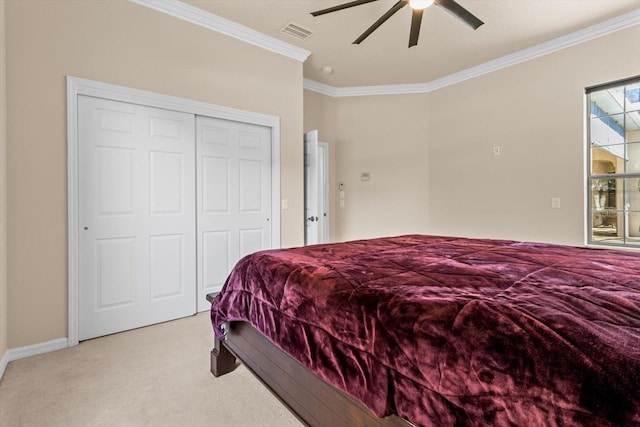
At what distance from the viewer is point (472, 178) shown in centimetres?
427

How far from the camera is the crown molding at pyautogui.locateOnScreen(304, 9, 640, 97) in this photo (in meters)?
3.09

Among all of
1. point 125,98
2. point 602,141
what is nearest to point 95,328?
point 125,98

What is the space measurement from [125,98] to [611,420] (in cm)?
321

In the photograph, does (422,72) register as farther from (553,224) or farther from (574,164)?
(553,224)

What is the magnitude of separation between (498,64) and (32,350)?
5381 millimetres

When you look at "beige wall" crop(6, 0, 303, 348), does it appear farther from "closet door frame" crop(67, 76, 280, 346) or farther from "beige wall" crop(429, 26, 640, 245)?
"beige wall" crop(429, 26, 640, 245)

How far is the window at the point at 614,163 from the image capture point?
3.13m

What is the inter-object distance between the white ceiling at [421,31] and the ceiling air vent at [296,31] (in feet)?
0.18

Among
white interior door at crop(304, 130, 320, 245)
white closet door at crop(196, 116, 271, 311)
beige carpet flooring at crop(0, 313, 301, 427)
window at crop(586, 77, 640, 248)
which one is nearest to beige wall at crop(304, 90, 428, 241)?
white interior door at crop(304, 130, 320, 245)

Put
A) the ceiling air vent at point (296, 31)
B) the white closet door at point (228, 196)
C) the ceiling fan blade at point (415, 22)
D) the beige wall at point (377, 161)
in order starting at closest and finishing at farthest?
the ceiling fan blade at point (415, 22), the white closet door at point (228, 196), the ceiling air vent at point (296, 31), the beige wall at point (377, 161)

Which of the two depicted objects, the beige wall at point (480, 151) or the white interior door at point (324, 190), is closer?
the beige wall at point (480, 151)

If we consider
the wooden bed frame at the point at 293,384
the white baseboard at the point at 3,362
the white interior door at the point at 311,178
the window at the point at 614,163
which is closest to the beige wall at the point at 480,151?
the window at the point at 614,163

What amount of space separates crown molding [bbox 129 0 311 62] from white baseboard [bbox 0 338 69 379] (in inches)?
108

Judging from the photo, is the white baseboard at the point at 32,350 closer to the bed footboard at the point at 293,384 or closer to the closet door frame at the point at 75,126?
the closet door frame at the point at 75,126
